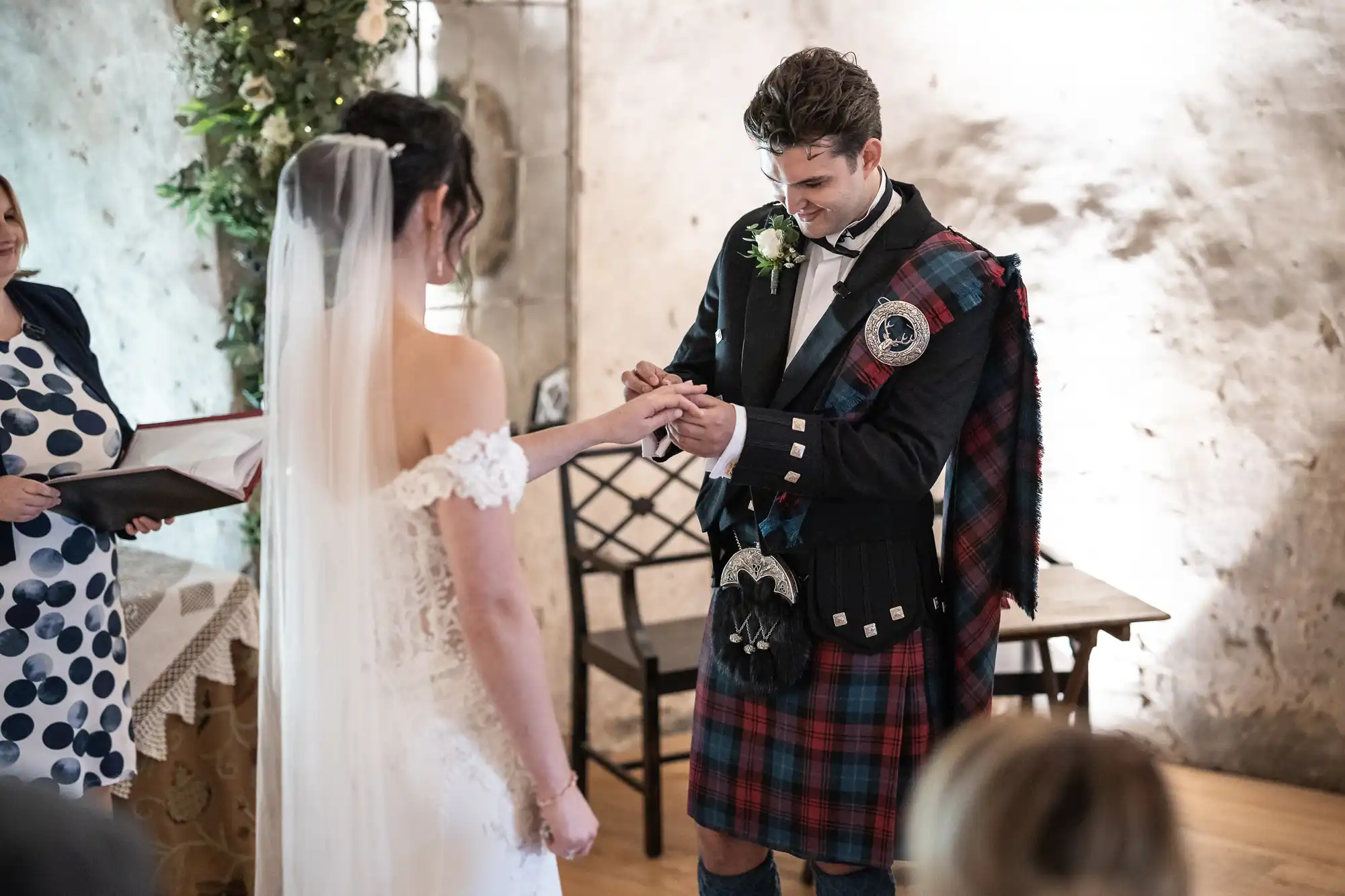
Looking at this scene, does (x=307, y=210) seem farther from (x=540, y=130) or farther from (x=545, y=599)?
(x=545, y=599)

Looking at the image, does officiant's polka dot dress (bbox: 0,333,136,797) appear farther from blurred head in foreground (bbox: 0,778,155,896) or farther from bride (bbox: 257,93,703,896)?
blurred head in foreground (bbox: 0,778,155,896)

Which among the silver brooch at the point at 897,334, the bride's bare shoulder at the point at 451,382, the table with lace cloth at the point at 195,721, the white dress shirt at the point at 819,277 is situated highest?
the white dress shirt at the point at 819,277

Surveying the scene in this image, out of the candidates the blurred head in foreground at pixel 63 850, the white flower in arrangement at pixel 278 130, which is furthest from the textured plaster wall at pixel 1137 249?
the blurred head in foreground at pixel 63 850

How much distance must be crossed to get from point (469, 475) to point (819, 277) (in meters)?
0.83

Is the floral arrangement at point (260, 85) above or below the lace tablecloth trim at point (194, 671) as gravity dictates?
above

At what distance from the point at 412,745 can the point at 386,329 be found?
0.52 m

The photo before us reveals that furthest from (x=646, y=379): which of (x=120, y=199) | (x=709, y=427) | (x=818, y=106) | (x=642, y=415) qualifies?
(x=120, y=199)

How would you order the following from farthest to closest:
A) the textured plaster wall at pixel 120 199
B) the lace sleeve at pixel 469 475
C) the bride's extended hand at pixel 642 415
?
the textured plaster wall at pixel 120 199 < the bride's extended hand at pixel 642 415 < the lace sleeve at pixel 469 475

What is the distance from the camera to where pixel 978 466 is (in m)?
2.17

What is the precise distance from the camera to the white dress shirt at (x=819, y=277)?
2137 mm

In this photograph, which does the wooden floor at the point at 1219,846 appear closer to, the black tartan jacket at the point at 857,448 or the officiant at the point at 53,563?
the officiant at the point at 53,563

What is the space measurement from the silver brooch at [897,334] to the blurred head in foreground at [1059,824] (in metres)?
1.09

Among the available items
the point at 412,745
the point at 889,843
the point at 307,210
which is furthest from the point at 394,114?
the point at 889,843

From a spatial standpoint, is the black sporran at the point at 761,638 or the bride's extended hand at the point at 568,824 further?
the black sporran at the point at 761,638
